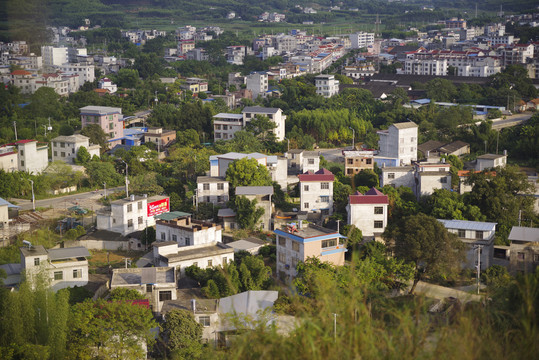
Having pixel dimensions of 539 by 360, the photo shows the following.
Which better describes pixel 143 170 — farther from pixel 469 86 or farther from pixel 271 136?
pixel 469 86

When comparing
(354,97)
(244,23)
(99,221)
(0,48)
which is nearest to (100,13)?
(244,23)

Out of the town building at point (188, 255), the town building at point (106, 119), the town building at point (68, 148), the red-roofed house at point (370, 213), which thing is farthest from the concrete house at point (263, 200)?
the town building at point (106, 119)

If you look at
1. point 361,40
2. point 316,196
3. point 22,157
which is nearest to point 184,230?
point 316,196

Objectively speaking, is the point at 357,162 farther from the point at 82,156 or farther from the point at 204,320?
the point at 204,320

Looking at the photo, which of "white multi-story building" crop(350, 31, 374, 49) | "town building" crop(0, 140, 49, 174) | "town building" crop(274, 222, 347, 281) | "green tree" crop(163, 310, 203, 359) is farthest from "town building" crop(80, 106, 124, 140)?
"white multi-story building" crop(350, 31, 374, 49)

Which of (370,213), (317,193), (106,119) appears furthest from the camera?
(106,119)

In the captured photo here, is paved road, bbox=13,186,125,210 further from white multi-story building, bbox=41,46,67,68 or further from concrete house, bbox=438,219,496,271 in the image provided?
white multi-story building, bbox=41,46,67,68
